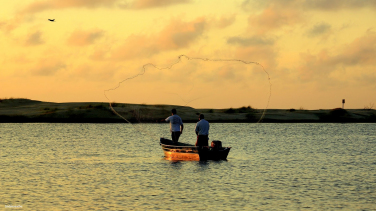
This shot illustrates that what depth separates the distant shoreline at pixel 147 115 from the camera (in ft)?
303

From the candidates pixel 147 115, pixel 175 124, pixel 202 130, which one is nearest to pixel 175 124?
pixel 175 124

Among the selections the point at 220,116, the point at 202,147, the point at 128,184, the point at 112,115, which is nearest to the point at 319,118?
the point at 220,116

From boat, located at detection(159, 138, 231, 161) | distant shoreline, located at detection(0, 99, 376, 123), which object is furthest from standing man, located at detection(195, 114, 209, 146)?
distant shoreline, located at detection(0, 99, 376, 123)

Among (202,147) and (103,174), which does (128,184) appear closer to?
(103,174)

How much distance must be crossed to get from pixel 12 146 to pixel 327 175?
1029 inches

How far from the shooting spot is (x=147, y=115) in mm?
90875

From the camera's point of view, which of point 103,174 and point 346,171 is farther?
point 346,171

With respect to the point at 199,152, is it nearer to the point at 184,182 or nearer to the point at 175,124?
the point at 175,124

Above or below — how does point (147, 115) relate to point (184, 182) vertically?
above

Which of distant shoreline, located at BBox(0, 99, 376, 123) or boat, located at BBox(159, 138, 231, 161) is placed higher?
distant shoreline, located at BBox(0, 99, 376, 123)

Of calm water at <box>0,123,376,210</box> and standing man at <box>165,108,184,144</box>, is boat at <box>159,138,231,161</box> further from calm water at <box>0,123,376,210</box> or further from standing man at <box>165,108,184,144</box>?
standing man at <box>165,108,184,144</box>

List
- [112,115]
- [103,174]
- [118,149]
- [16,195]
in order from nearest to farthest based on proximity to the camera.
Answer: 1. [16,195]
2. [103,174]
3. [118,149]
4. [112,115]

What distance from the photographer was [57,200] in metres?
19.7

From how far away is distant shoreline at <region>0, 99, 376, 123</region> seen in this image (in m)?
92.4
